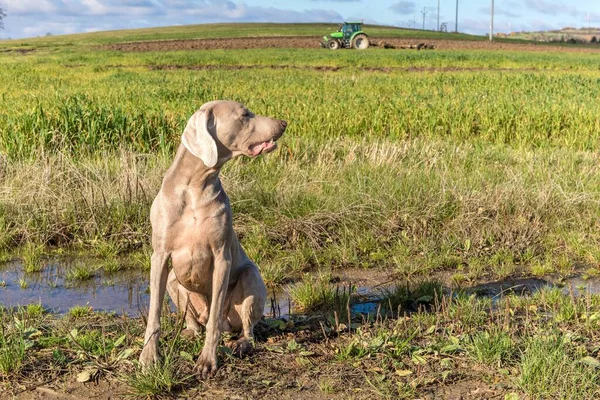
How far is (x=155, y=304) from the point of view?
3.99m

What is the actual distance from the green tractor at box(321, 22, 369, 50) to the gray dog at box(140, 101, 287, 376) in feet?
165

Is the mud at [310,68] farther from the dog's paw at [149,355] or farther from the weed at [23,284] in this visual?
the dog's paw at [149,355]

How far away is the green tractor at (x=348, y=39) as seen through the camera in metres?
52.8

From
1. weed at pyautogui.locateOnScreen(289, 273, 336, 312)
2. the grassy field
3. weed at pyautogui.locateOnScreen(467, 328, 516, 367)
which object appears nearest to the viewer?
weed at pyautogui.locateOnScreen(467, 328, 516, 367)

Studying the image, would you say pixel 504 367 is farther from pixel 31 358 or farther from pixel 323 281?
pixel 31 358

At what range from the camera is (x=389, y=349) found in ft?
14.0

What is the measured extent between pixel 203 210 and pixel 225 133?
490 millimetres

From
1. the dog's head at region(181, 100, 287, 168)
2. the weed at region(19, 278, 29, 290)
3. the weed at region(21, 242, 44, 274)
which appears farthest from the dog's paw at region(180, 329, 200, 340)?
the weed at region(21, 242, 44, 274)

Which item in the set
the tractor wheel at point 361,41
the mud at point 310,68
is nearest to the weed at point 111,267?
the mud at point 310,68

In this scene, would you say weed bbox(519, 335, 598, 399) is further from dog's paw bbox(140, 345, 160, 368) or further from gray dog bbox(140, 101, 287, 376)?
dog's paw bbox(140, 345, 160, 368)

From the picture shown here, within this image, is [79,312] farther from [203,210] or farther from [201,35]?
[201,35]

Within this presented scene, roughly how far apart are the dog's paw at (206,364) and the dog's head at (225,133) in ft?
3.94

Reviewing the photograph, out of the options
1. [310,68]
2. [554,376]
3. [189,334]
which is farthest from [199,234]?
[310,68]

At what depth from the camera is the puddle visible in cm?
550
